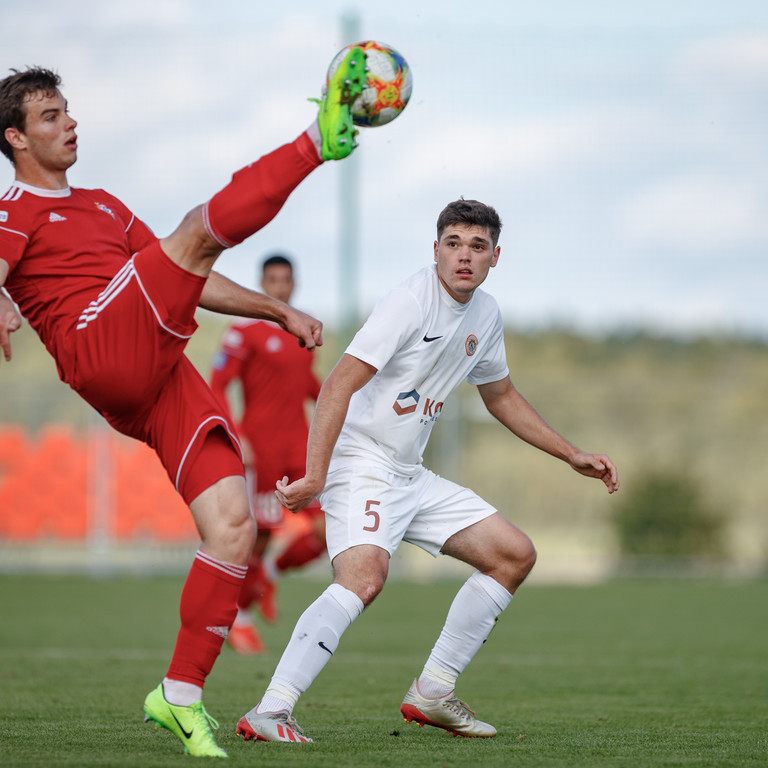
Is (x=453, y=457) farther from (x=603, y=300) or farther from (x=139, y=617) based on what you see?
(x=139, y=617)

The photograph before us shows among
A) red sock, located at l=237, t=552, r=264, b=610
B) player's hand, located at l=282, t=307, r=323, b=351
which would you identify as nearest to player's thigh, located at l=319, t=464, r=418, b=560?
player's hand, located at l=282, t=307, r=323, b=351

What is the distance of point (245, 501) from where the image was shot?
12.5ft

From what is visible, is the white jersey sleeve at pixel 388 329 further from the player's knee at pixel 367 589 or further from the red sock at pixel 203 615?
the red sock at pixel 203 615

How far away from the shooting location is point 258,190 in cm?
346

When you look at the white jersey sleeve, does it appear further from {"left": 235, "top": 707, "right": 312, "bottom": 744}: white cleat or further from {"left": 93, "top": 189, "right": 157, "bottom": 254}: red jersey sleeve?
{"left": 235, "top": 707, "right": 312, "bottom": 744}: white cleat

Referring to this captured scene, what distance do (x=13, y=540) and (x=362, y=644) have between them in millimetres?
9646

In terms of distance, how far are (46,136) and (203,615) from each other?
1.67 metres

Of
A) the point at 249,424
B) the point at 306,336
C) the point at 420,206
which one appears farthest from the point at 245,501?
the point at 420,206

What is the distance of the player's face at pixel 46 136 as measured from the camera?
3953 mm

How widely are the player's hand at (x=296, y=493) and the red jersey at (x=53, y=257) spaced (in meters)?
0.89

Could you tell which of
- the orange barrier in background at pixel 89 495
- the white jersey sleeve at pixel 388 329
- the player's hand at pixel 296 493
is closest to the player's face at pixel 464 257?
the white jersey sleeve at pixel 388 329

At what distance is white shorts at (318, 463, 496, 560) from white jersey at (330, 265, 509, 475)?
0.08 metres

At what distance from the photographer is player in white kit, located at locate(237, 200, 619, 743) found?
4.22 metres

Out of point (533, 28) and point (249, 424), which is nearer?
point (249, 424)
